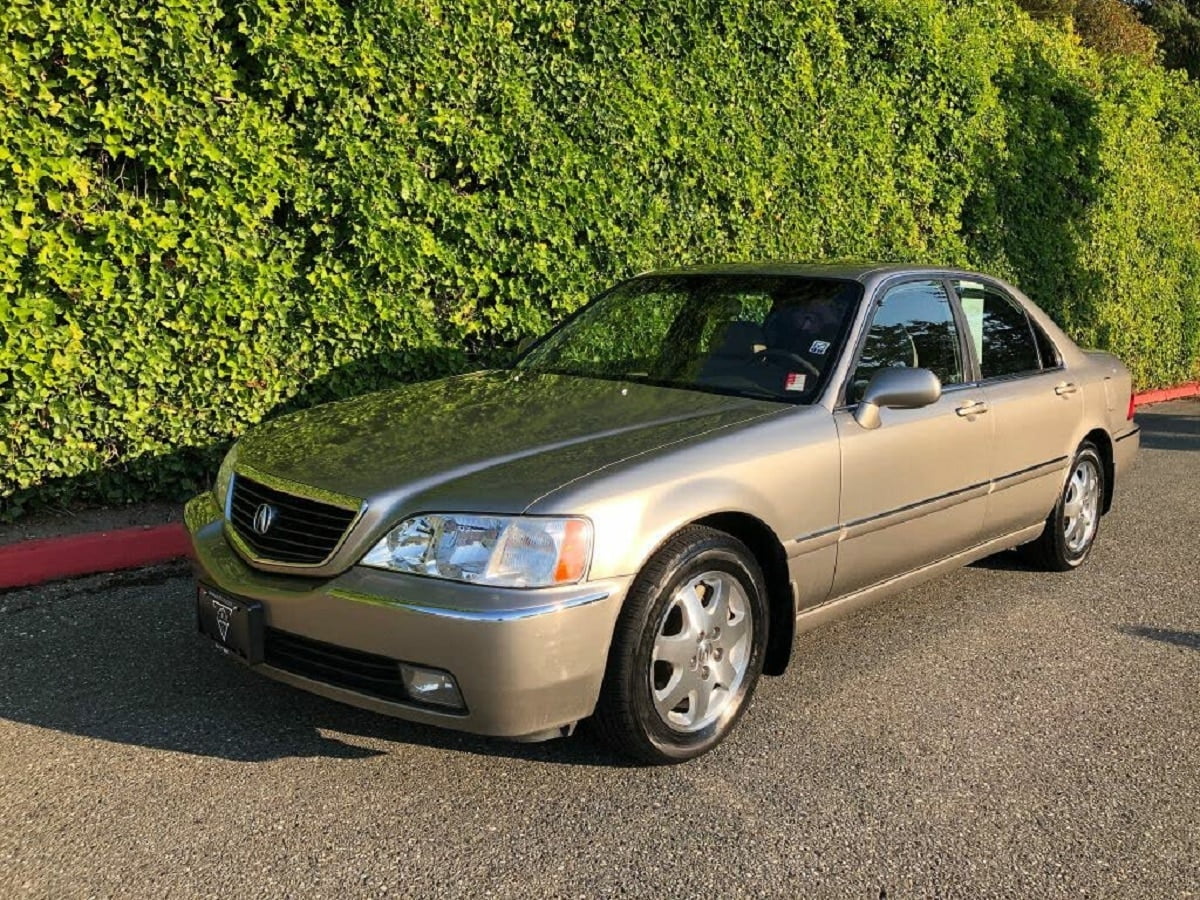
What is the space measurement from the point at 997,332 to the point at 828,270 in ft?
3.40

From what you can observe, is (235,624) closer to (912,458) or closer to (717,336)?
(717,336)

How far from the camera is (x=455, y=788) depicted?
10.2 feet

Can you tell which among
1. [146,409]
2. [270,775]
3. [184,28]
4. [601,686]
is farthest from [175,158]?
[601,686]

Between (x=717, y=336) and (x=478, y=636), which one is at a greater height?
(x=717, y=336)

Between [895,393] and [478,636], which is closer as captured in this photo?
[478,636]

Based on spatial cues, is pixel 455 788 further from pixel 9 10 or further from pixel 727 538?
pixel 9 10

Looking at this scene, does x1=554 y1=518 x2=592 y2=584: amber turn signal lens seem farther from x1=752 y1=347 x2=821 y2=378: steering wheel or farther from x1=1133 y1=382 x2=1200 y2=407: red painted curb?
x1=1133 y1=382 x2=1200 y2=407: red painted curb

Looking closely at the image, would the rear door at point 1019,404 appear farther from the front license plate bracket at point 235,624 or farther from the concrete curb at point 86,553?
the concrete curb at point 86,553

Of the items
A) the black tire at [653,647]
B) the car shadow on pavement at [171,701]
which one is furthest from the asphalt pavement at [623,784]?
the black tire at [653,647]

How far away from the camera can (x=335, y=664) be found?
9.89 feet

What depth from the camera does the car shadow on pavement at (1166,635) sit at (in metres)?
4.44

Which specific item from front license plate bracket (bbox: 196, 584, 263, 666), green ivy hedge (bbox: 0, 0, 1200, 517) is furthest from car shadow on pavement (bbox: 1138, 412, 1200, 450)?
front license plate bracket (bbox: 196, 584, 263, 666)

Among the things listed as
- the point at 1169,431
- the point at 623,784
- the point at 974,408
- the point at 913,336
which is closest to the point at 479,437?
the point at 623,784

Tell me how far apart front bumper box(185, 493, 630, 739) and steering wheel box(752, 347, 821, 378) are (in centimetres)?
137
